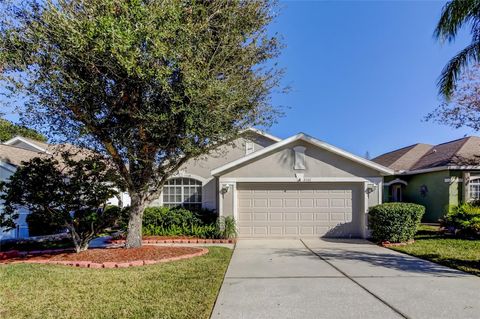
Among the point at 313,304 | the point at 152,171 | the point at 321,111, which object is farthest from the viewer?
the point at 321,111

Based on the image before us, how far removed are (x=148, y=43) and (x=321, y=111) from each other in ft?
71.1

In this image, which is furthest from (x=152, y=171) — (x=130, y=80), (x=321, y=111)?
(x=321, y=111)

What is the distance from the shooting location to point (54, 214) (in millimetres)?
9703

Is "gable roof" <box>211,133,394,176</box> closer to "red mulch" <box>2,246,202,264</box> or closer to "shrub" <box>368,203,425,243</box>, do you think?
"shrub" <box>368,203,425,243</box>

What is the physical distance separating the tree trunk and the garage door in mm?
4373

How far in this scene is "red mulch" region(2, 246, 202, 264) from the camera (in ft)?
27.9

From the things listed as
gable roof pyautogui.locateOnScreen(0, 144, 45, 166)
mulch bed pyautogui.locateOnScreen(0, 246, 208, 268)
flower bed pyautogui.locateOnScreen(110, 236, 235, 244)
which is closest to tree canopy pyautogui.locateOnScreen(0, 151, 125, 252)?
mulch bed pyautogui.locateOnScreen(0, 246, 208, 268)

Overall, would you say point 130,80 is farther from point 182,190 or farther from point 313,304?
point 182,190

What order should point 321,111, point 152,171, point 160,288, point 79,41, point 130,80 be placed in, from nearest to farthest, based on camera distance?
point 160,288 → point 79,41 → point 130,80 → point 152,171 → point 321,111

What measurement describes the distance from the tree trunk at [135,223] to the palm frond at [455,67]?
1041 centimetres

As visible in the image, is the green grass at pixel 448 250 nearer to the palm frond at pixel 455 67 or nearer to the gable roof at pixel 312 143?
the gable roof at pixel 312 143

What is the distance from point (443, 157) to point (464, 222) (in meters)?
6.42

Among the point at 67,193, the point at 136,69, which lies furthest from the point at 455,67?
the point at 67,193

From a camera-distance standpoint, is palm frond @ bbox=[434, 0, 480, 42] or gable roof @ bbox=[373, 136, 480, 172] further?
gable roof @ bbox=[373, 136, 480, 172]
